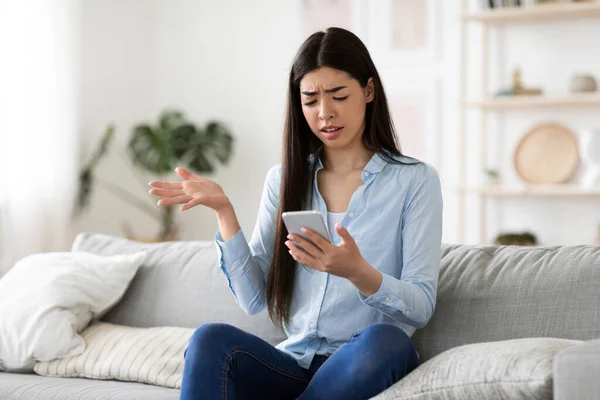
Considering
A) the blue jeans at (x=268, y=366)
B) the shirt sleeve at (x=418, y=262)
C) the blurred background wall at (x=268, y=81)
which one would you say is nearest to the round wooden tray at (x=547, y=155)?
the blurred background wall at (x=268, y=81)

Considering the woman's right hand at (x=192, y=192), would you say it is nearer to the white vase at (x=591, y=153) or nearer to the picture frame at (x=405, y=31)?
the white vase at (x=591, y=153)

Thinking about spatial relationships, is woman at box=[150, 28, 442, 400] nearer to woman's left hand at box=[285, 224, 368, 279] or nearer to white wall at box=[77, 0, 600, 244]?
woman's left hand at box=[285, 224, 368, 279]

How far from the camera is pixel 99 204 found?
528 cm

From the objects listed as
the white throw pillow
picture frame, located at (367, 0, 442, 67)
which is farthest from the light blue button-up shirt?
picture frame, located at (367, 0, 442, 67)

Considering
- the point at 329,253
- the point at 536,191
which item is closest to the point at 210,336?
the point at 329,253

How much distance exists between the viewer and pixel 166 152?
16.5 ft

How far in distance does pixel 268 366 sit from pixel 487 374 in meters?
0.51

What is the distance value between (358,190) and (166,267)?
791mm

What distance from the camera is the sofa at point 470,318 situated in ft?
4.76

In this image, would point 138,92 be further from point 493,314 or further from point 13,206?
point 493,314

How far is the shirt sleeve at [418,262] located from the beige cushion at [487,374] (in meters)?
0.16

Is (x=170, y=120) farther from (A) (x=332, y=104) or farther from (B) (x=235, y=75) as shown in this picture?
(A) (x=332, y=104)

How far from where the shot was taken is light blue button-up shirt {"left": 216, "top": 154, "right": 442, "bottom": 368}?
6.10 feet

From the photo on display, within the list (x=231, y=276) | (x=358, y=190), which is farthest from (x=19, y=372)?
(x=358, y=190)
